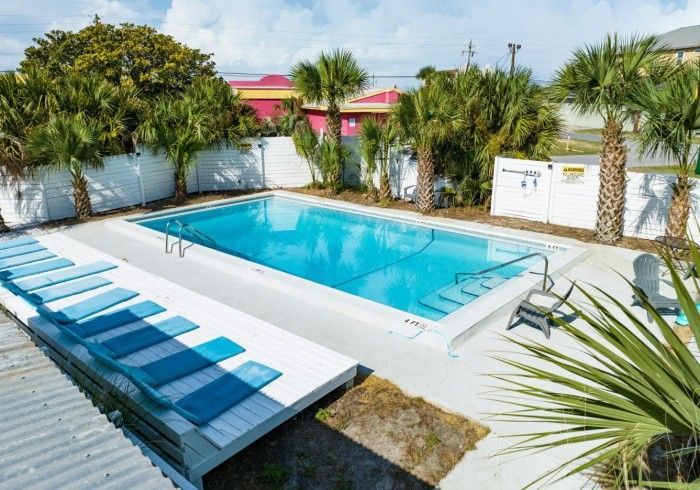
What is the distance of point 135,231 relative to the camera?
13258mm

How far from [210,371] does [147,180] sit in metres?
12.6

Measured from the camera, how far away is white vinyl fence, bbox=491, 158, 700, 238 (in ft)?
40.0

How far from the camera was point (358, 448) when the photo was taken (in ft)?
16.8

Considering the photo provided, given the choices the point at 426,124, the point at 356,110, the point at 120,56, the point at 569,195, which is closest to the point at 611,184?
the point at 569,195

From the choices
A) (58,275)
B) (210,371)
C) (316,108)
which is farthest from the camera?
(316,108)

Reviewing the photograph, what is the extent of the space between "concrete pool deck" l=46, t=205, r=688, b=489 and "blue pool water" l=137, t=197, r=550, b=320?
1.78 m

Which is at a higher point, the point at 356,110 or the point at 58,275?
the point at 356,110

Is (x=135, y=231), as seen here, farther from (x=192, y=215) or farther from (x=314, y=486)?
(x=314, y=486)

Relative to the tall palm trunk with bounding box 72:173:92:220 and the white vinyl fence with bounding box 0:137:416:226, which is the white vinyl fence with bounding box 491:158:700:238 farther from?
the tall palm trunk with bounding box 72:173:92:220

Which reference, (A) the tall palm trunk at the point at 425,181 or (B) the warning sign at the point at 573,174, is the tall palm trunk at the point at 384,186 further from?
(B) the warning sign at the point at 573,174

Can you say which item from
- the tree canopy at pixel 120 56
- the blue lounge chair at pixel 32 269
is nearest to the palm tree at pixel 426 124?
the blue lounge chair at pixel 32 269

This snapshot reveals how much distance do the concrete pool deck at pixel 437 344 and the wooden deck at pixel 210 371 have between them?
74 centimetres

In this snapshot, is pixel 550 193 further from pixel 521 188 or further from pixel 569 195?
pixel 521 188

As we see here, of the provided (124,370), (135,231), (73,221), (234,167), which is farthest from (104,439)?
(234,167)
